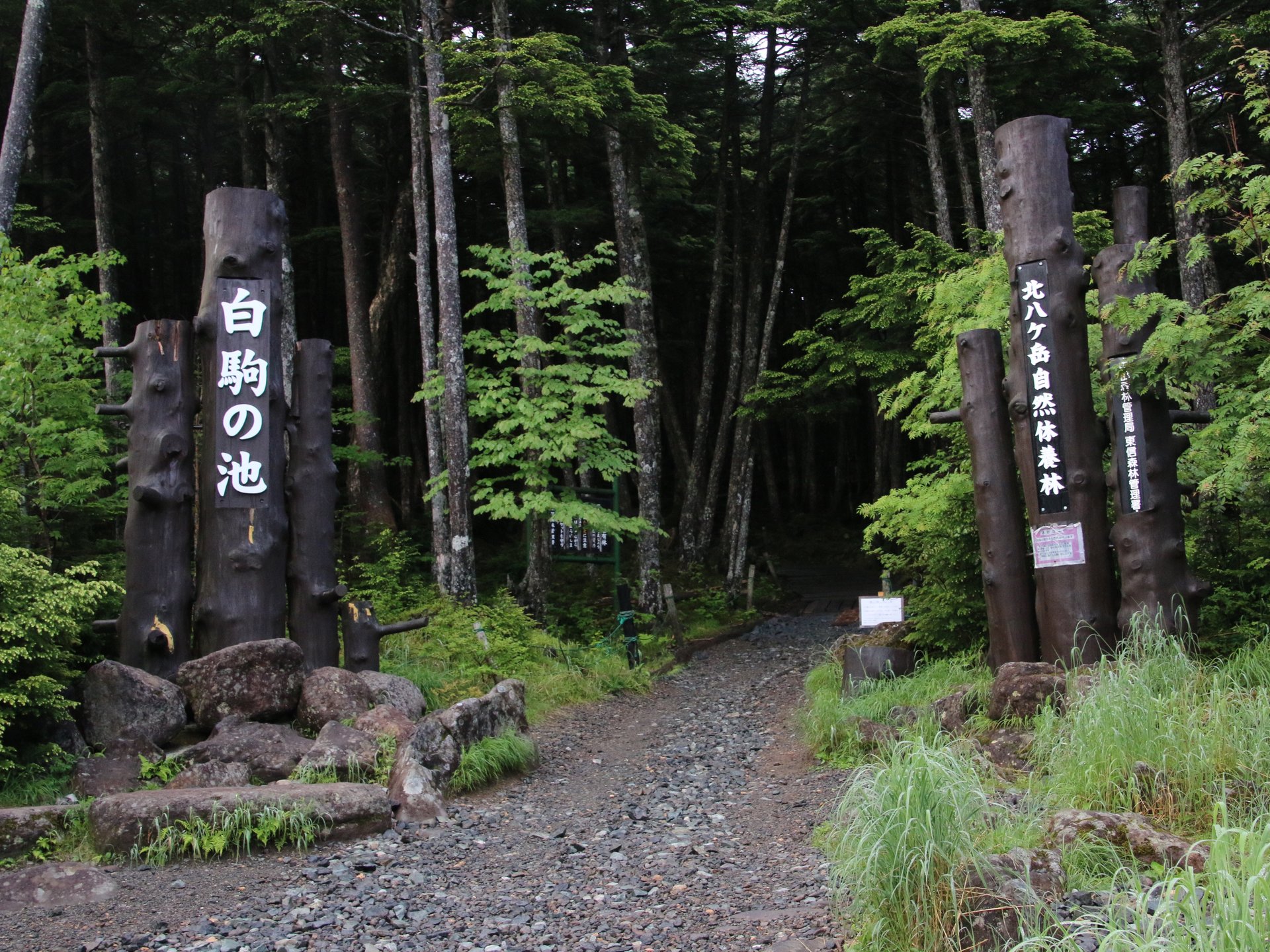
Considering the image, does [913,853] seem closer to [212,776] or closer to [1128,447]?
[212,776]

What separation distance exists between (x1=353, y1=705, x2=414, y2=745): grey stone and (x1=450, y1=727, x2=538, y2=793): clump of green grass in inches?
17.2

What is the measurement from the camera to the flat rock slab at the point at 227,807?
547cm

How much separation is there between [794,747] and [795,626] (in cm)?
837

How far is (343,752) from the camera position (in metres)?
6.74

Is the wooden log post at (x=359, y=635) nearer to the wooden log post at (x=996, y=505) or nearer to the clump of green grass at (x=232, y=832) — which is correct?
the clump of green grass at (x=232, y=832)

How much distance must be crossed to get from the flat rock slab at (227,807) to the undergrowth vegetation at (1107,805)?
2.56 meters

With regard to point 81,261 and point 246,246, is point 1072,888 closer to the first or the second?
point 246,246

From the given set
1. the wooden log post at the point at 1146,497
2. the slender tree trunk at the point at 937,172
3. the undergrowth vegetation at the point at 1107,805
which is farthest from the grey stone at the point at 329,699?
the slender tree trunk at the point at 937,172

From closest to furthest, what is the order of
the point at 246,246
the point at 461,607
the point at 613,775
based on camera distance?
the point at 613,775 < the point at 246,246 < the point at 461,607

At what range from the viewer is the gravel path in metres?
4.44

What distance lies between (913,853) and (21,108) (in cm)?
1158

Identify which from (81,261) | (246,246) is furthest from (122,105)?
(246,246)

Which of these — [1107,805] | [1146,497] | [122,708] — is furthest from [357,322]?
[1107,805]

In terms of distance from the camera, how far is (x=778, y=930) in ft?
14.0
